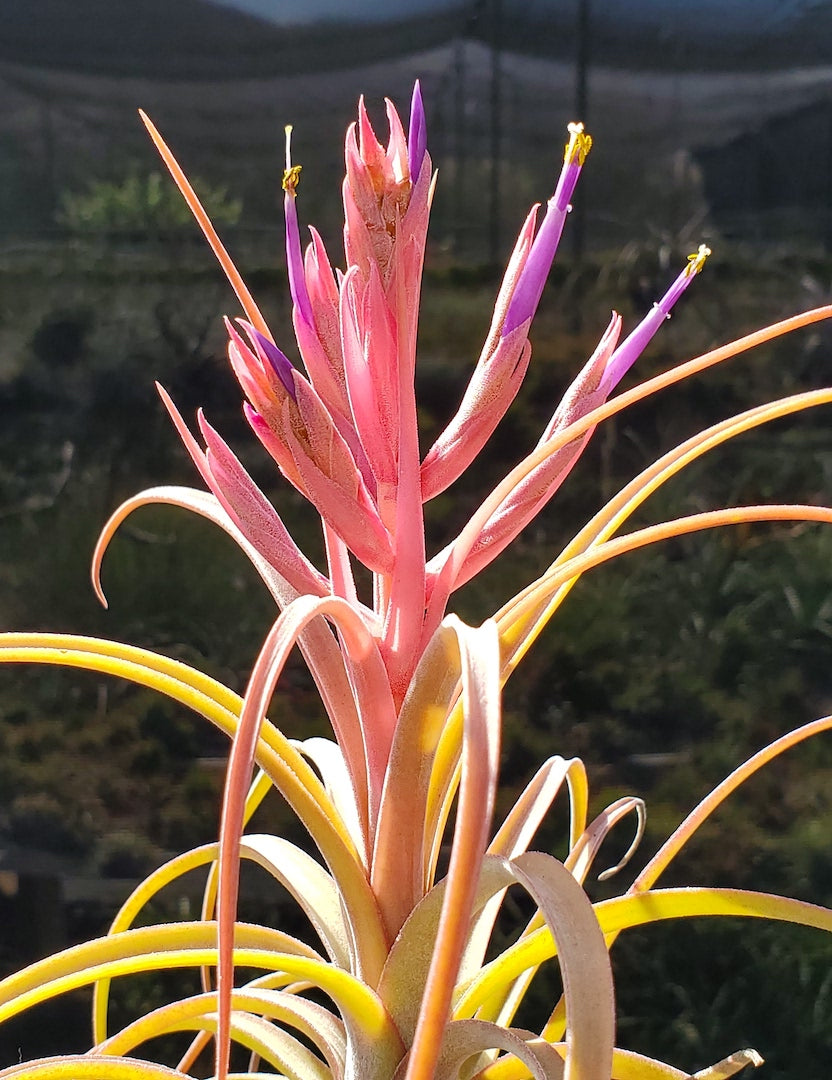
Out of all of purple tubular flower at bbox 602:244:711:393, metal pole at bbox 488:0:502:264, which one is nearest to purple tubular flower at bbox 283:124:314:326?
purple tubular flower at bbox 602:244:711:393

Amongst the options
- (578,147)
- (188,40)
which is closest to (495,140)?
(188,40)

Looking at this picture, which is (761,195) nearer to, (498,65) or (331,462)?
(498,65)

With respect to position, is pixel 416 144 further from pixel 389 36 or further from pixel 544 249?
pixel 389 36

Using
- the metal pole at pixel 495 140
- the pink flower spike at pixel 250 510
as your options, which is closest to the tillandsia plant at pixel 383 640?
the pink flower spike at pixel 250 510

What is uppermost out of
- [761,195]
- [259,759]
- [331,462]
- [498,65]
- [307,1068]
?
[498,65]

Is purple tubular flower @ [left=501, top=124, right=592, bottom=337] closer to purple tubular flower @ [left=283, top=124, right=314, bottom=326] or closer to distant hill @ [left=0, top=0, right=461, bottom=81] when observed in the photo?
purple tubular flower @ [left=283, top=124, right=314, bottom=326]

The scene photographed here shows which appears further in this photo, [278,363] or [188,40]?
[188,40]

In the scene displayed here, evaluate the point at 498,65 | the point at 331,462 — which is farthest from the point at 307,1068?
the point at 498,65
